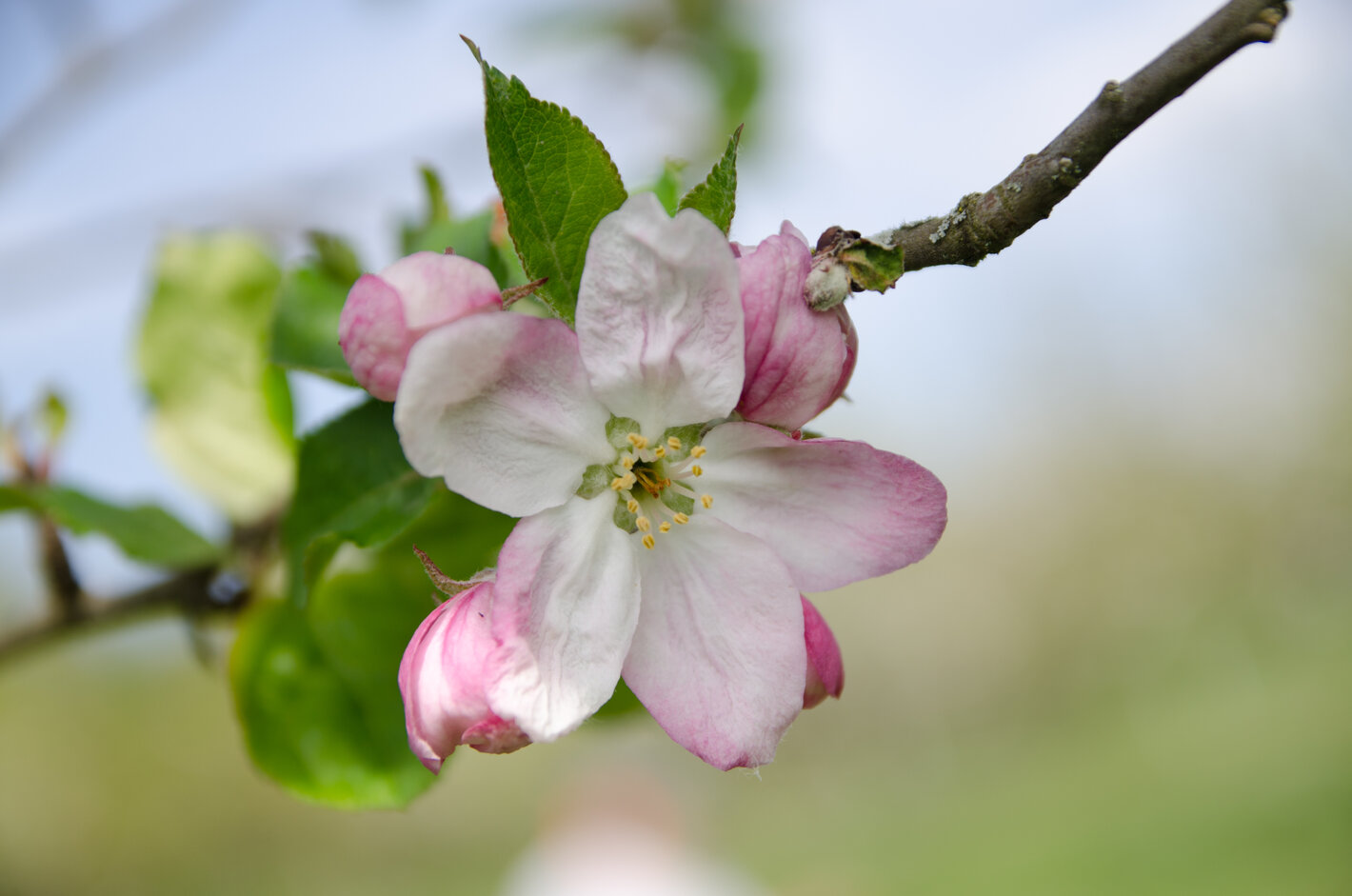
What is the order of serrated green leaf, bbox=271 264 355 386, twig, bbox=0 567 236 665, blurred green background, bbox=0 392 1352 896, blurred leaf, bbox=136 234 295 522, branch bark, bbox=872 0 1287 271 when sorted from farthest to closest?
blurred green background, bbox=0 392 1352 896 → blurred leaf, bbox=136 234 295 522 → twig, bbox=0 567 236 665 → serrated green leaf, bbox=271 264 355 386 → branch bark, bbox=872 0 1287 271

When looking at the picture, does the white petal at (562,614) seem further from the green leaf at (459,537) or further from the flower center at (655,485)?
the green leaf at (459,537)

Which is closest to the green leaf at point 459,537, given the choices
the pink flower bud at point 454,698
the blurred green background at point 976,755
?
the pink flower bud at point 454,698

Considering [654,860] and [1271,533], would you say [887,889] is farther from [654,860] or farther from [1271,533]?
[1271,533]

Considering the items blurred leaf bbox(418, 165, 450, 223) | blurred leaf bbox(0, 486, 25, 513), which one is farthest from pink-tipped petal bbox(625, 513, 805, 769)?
blurred leaf bbox(0, 486, 25, 513)

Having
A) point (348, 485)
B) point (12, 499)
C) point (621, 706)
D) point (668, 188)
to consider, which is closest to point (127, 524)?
point (12, 499)

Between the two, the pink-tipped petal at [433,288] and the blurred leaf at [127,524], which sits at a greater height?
the pink-tipped petal at [433,288]

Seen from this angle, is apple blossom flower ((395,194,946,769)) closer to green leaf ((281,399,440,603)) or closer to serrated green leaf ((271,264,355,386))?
green leaf ((281,399,440,603))
